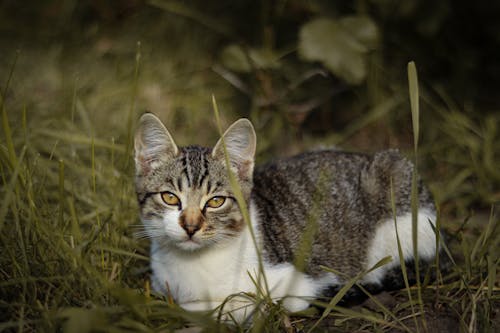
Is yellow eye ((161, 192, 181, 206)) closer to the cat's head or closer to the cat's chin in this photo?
the cat's head

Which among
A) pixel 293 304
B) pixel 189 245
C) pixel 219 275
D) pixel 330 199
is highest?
pixel 330 199

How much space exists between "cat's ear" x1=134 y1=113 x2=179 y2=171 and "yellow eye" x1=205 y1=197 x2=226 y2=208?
0.36 meters

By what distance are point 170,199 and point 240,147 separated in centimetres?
47

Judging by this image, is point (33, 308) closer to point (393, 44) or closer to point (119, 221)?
point (119, 221)

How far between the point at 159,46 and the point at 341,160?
2995 mm

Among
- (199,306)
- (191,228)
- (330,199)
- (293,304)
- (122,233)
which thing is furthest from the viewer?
(330,199)

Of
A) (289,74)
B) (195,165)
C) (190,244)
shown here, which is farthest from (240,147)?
(289,74)

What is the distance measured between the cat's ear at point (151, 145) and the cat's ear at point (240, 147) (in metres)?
0.25

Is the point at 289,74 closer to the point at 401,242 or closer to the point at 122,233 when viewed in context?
the point at 401,242

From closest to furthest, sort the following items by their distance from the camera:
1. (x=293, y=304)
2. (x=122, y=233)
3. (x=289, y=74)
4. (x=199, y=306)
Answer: (x=199, y=306) → (x=293, y=304) → (x=122, y=233) → (x=289, y=74)

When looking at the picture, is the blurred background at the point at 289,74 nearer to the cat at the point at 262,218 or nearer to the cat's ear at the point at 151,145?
the cat at the point at 262,218

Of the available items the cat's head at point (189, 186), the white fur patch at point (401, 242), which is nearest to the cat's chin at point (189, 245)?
the cat's head at point (189, 186)

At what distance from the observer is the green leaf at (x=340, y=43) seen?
3783 mm

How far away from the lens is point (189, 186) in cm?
262
